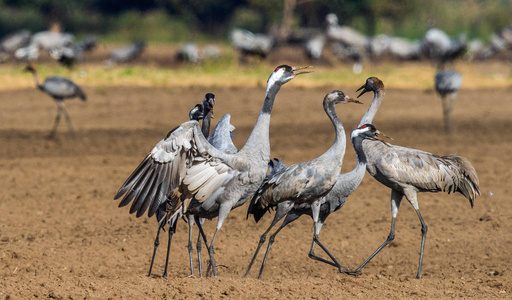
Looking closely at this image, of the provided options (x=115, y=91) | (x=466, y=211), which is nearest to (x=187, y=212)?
(x=466, y=211)

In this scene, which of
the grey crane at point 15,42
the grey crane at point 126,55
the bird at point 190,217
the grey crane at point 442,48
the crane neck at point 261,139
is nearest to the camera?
the crane neck at point 261,139

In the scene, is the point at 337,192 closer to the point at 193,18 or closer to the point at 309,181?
the point at 309,181

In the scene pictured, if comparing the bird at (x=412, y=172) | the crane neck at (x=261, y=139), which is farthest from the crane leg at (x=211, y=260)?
the bird at (x=412, y=172)

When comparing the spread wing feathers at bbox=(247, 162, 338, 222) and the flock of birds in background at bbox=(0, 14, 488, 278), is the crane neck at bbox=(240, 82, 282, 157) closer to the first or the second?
the flock of birds in background at bbox=(0, 14, 488, 278)

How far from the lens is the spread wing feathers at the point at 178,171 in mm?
5984

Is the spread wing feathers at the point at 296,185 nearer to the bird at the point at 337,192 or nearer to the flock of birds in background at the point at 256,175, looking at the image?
the flock of birds in background at the point at 256,175

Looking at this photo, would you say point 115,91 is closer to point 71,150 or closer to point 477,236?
point 71,150

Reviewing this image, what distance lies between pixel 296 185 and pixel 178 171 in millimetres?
1005

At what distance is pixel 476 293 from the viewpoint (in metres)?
6.14

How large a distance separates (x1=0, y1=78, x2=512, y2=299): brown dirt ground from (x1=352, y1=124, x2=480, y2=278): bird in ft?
2.25

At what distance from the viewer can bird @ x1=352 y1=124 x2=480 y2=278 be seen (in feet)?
22.9

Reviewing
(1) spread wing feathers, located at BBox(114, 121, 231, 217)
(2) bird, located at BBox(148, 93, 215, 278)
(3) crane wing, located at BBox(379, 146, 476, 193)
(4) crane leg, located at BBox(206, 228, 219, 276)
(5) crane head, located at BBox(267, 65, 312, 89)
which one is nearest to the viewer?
(1) spread wing feathers, located at BBox(114, 121, 231, 217)

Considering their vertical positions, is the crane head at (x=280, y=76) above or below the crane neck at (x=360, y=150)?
above

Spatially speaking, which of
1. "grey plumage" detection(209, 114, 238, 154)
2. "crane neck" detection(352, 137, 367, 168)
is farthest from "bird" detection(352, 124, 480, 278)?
"grey plumage" detection(209, 114, 238, 154)
